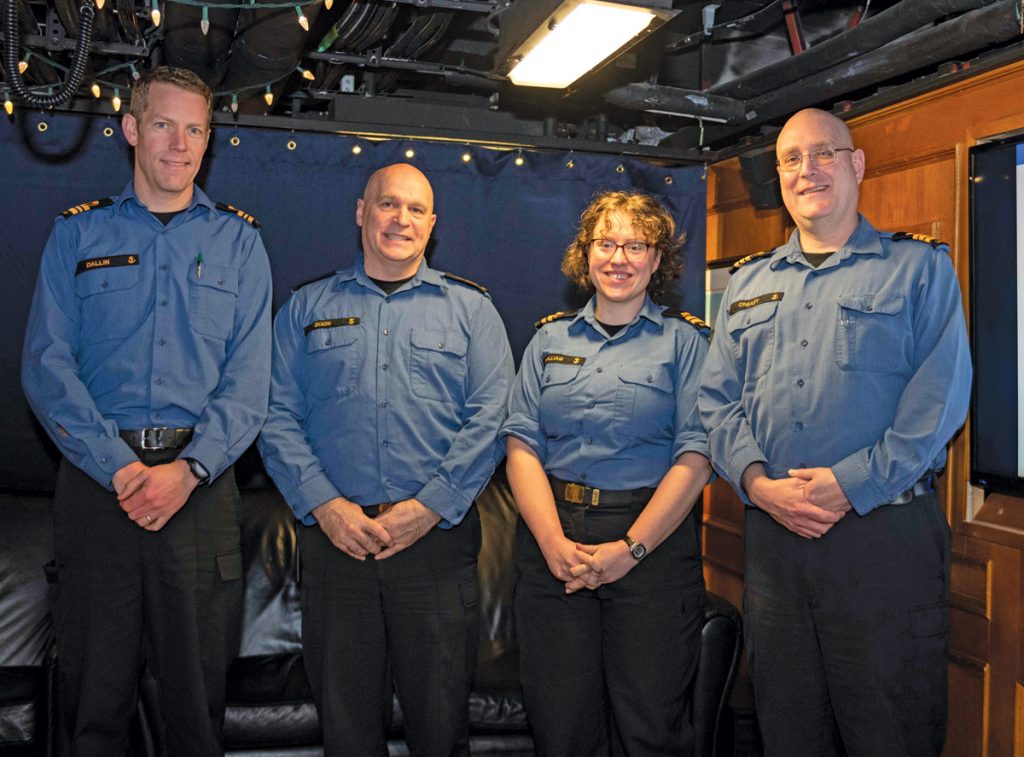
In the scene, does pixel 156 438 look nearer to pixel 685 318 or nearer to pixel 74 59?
pixel 74 59

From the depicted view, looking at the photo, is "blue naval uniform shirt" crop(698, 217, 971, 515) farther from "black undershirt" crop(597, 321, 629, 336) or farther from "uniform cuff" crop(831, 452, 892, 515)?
"black undershirt" crop(597, 321, 629, 336)

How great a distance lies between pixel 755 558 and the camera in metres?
2.52

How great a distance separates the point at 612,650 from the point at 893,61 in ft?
6.53

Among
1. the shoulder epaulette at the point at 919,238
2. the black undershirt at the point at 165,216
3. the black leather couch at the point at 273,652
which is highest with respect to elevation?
the black undershirt at the point at 165,216

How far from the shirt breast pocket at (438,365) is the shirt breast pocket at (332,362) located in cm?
16

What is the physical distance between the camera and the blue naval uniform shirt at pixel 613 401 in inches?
104

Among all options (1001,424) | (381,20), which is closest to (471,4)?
(381,20)

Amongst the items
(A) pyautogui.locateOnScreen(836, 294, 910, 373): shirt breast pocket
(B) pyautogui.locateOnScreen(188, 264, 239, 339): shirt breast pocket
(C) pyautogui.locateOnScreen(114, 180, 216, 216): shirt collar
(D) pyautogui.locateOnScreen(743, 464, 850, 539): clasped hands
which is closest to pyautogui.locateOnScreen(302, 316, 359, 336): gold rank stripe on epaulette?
(B) pyautogui.locateOnScreen(188, 264, 239, 339): shirt breast pocket

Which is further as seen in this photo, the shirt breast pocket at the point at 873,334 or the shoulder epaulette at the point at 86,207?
the shoulder epaulette at the point at 86,207

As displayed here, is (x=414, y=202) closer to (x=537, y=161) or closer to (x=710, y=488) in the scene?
(x=537, y=161)

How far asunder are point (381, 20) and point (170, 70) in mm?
899

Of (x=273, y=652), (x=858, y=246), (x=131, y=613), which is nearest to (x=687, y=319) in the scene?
(x=858, y=246)

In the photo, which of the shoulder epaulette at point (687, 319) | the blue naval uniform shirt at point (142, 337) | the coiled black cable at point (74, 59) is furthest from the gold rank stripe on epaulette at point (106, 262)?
the shoulder epaulette at point (687, 319)

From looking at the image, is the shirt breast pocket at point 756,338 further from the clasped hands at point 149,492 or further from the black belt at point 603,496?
the clasped hands at point 149,492
